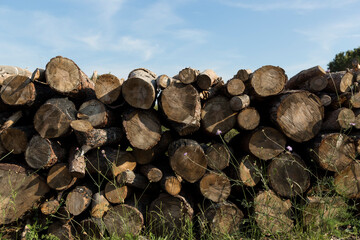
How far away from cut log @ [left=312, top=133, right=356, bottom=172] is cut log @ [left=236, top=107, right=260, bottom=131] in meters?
0.78

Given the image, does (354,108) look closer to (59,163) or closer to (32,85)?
(59,163)

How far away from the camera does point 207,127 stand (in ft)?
11.6

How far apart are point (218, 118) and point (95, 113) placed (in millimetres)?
1457

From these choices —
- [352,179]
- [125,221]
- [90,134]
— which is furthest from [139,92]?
[352,179]

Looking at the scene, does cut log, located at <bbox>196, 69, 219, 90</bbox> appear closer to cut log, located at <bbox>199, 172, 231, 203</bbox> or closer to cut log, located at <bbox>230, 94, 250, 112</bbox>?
cut log, located at <bbox>230, 94, 250, 112</bbox>

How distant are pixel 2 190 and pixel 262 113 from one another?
11.0 ft

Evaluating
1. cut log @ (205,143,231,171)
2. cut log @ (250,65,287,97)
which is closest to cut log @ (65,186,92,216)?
cut log @ (205,143,231,171)

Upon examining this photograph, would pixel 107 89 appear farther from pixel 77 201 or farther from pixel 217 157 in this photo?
pixel 217 157

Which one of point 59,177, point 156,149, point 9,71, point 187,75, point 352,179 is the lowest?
point 352,179

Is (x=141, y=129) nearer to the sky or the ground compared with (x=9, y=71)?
nearer to the ground

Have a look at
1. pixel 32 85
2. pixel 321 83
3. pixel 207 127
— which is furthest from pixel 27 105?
pixel 321 83

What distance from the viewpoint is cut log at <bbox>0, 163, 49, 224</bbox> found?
11.4 ft

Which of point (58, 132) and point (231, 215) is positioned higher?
point (58, 132)

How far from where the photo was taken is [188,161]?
3389 millimetres
